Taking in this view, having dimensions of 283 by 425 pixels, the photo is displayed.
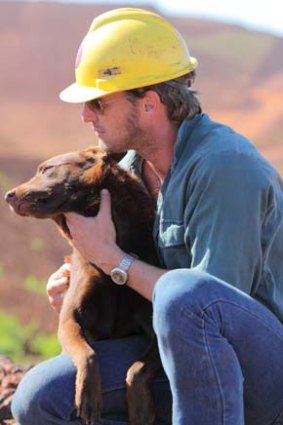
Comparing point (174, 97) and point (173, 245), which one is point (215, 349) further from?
point (174, 97)

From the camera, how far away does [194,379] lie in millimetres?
3559

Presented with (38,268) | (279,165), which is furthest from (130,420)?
(279,165)

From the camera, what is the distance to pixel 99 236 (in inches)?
167

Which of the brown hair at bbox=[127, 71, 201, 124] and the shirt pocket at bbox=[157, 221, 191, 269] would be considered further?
the brown hair at bbox=[127, 71, 201, 124]

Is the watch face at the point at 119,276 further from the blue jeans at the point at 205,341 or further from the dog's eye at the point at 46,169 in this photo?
the dog's eye at the point at 46,169

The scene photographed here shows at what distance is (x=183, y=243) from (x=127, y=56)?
2.65ft

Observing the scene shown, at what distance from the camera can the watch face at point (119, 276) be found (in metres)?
4.05

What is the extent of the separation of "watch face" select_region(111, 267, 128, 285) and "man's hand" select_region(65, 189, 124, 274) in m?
0.04

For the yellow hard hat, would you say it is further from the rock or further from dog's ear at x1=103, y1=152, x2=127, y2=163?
the rock

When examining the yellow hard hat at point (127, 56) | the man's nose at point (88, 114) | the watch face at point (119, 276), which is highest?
the yellow hard hat at point (127, 56)

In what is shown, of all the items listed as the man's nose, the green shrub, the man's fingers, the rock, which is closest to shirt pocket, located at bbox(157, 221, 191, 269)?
the man's fingers

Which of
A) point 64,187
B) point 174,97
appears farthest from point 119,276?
point 174,97

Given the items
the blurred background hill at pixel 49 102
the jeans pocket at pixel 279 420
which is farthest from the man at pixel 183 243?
the blurred background hill at pixel 49 102

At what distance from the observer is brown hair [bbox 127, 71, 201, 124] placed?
4.18 metres
